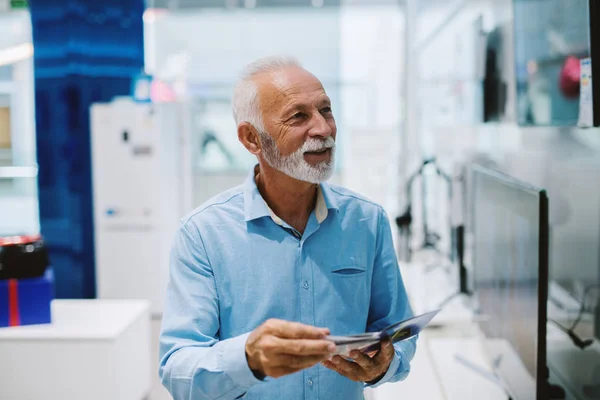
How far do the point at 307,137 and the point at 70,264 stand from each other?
5.62 metres

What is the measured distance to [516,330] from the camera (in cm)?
174

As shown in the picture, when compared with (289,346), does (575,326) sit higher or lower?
lower

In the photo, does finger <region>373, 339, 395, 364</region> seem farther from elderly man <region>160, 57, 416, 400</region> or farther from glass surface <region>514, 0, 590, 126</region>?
glass surface <region>514, 0, 590, 126</region>

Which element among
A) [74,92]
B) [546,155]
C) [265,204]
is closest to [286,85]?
[265,204]

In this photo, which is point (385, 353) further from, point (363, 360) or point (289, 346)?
point (289, 346)

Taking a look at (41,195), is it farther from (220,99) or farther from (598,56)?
(598,56)

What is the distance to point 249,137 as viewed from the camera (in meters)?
1.42

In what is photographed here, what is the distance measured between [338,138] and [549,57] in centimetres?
72

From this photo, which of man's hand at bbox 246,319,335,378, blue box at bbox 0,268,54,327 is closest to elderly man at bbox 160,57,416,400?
man's hand at bbox 246,319,335,378

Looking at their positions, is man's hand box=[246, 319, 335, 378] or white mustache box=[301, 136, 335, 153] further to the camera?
white mustache box=[301, 136, 335, 153]

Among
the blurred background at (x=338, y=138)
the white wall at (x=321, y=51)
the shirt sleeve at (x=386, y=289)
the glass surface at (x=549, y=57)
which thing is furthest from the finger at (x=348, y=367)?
the white wall at (x=321, y=51)

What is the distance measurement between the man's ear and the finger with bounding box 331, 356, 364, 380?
0.47 metres

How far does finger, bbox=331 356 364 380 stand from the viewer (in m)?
1.25

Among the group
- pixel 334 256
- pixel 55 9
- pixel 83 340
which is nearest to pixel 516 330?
pixel 334 256
